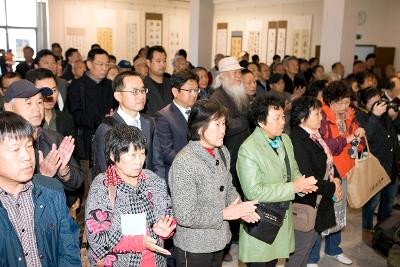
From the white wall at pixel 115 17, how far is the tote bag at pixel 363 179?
1073 cm

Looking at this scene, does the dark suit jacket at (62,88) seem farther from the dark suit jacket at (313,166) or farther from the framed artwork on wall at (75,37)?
the framed artwork on wall at (75,37)

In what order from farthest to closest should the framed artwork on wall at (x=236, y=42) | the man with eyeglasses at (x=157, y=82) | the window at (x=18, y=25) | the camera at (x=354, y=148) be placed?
the framed artwork on wall at (x=236, y=42) < the window at (x=18, y=25) < the man with eyeglasses at (x=157, y=82) < the camera at (x=354, y=148)

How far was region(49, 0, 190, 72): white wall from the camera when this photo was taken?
40.4 ft

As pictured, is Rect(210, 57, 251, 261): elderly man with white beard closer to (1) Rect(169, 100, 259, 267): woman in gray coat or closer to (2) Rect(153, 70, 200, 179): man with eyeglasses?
(2) Rect(153, 70, 200, 179): man with eyeglasses

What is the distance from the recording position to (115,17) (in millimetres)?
13312

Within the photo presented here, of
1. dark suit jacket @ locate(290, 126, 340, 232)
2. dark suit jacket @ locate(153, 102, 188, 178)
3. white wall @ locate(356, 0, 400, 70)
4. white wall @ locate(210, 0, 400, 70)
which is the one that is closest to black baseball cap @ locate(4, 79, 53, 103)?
dark suit jacket @ locate(153, 102, 188, 178)

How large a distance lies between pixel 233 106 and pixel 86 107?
1756 millimetres

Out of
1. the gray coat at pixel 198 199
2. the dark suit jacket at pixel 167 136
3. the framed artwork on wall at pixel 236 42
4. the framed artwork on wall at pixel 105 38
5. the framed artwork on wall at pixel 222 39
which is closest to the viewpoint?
the gray coat at pixel 198 199

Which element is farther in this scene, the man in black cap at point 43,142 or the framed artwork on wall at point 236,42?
the framed artwork on wall at point 236,42

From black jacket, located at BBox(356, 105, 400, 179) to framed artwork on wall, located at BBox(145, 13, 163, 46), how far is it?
10618 millimetres

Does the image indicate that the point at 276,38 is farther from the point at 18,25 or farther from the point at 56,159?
the point at 56,159

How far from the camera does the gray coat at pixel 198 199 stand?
241cm

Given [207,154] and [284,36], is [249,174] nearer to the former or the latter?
[207,154]

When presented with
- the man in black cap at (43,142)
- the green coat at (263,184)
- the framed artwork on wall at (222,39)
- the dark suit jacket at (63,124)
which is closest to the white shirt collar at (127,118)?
the man in black cap at (43,142)
